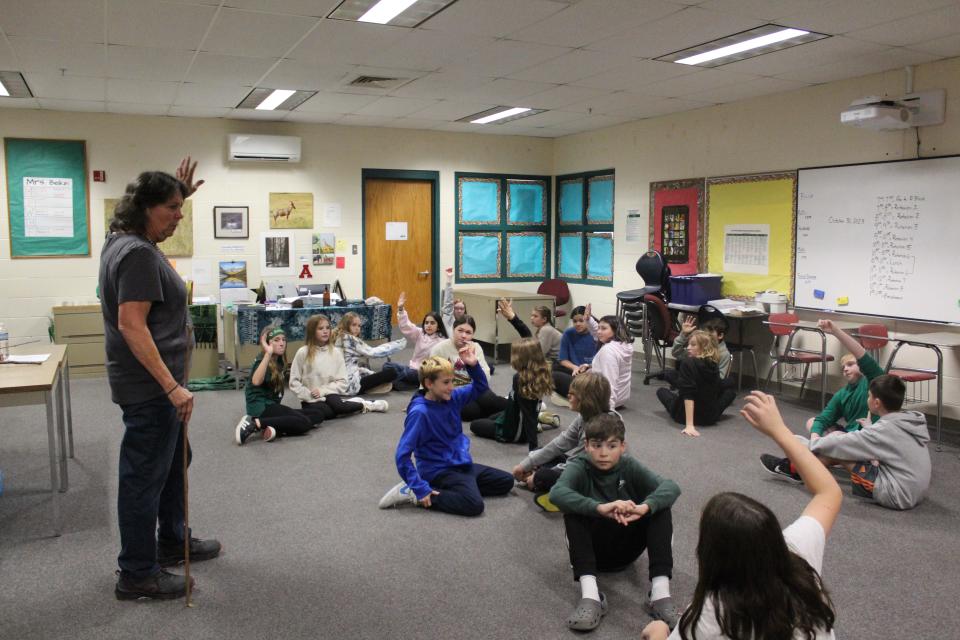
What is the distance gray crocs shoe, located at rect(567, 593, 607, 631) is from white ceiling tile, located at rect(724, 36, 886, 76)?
404 cm

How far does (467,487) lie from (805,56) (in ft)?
12.9

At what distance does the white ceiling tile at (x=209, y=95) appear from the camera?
6527 millimetres

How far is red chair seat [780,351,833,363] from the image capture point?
6098 mm

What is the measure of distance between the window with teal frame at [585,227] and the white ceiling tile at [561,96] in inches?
65.5

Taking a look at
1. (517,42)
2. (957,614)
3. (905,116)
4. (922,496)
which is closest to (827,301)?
(905,116)

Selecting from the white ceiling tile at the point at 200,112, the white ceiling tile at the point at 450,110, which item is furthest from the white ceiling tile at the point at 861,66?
the white ceiling tile at the point at 200,112

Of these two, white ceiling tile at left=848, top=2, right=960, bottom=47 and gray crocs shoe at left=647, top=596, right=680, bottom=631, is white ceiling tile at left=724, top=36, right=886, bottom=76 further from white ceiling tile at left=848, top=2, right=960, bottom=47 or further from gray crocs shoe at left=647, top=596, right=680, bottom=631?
gray crocs shoe at left=647, top=596, right=680, bottom=631

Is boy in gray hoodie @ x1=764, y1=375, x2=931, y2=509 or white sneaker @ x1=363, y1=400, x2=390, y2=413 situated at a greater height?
boy in gray hoodie @ x1=764, y1=375, x2=931, y2=509

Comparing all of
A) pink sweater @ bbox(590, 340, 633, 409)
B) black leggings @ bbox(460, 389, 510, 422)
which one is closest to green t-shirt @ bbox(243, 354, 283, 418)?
black leggings @ bbox(460, 389, 510, 422)

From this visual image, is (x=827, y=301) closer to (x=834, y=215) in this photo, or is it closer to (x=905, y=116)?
(x=834, y=215)

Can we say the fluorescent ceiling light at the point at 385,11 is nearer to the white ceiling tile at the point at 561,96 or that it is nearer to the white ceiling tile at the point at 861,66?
the white ceiling tile at the point at 561,96

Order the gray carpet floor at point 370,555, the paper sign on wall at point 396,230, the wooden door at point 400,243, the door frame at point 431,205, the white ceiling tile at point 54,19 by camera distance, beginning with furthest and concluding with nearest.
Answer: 1. the paper sign on wall at point 396,230
2. the wooden door at point 400,243
3. the door frame at point 431,205
4. the white ceiling tile at point 54,19
5. the gray carpet floor at point 370,555

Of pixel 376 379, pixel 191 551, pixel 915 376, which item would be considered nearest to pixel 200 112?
pixel 376 379

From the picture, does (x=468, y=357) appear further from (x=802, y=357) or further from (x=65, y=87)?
(x=65, y=87)
